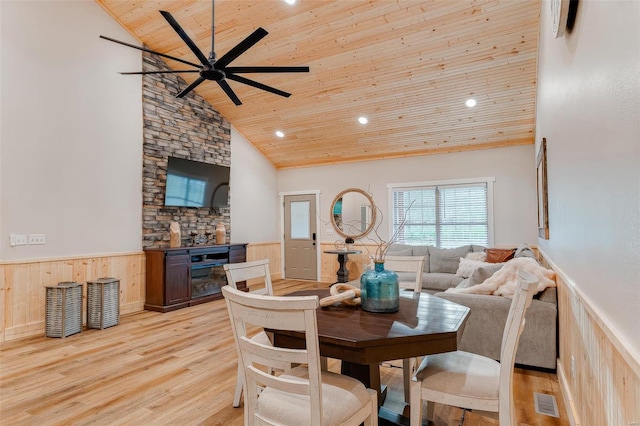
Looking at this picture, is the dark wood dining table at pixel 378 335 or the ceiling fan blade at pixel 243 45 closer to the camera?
the dark wood dining table at pixel 378 335

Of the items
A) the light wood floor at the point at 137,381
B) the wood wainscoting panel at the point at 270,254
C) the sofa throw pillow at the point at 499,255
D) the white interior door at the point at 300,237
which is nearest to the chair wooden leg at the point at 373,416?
the light wood floor at the point at 137,381

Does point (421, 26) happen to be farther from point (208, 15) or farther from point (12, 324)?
point (12, 324)

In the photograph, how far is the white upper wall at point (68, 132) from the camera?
3891mm

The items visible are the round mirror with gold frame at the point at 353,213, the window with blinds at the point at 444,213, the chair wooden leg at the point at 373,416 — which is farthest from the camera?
the round mirror with gold frame at the point at 353,213

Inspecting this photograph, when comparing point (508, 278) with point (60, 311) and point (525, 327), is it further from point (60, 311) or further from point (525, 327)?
point (60, 311)

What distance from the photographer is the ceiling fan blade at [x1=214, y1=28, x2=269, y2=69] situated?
2.73 meters

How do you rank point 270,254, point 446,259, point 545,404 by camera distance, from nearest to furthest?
point 545,404 → point 446,259 → point 270,254

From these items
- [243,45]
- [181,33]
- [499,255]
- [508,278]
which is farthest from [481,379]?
[499,255]

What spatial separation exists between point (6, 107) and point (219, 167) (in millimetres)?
3095

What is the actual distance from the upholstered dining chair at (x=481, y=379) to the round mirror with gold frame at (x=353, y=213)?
5310mm

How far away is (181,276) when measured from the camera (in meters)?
5.20

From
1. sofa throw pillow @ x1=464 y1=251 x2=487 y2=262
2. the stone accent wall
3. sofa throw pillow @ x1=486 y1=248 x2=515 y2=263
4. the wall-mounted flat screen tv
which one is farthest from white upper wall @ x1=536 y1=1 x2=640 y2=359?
the stone accent wall

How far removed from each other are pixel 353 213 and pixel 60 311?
5.23 metres

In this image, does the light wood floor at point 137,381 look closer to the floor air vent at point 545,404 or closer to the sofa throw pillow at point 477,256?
the floor air vent at point 545,404
